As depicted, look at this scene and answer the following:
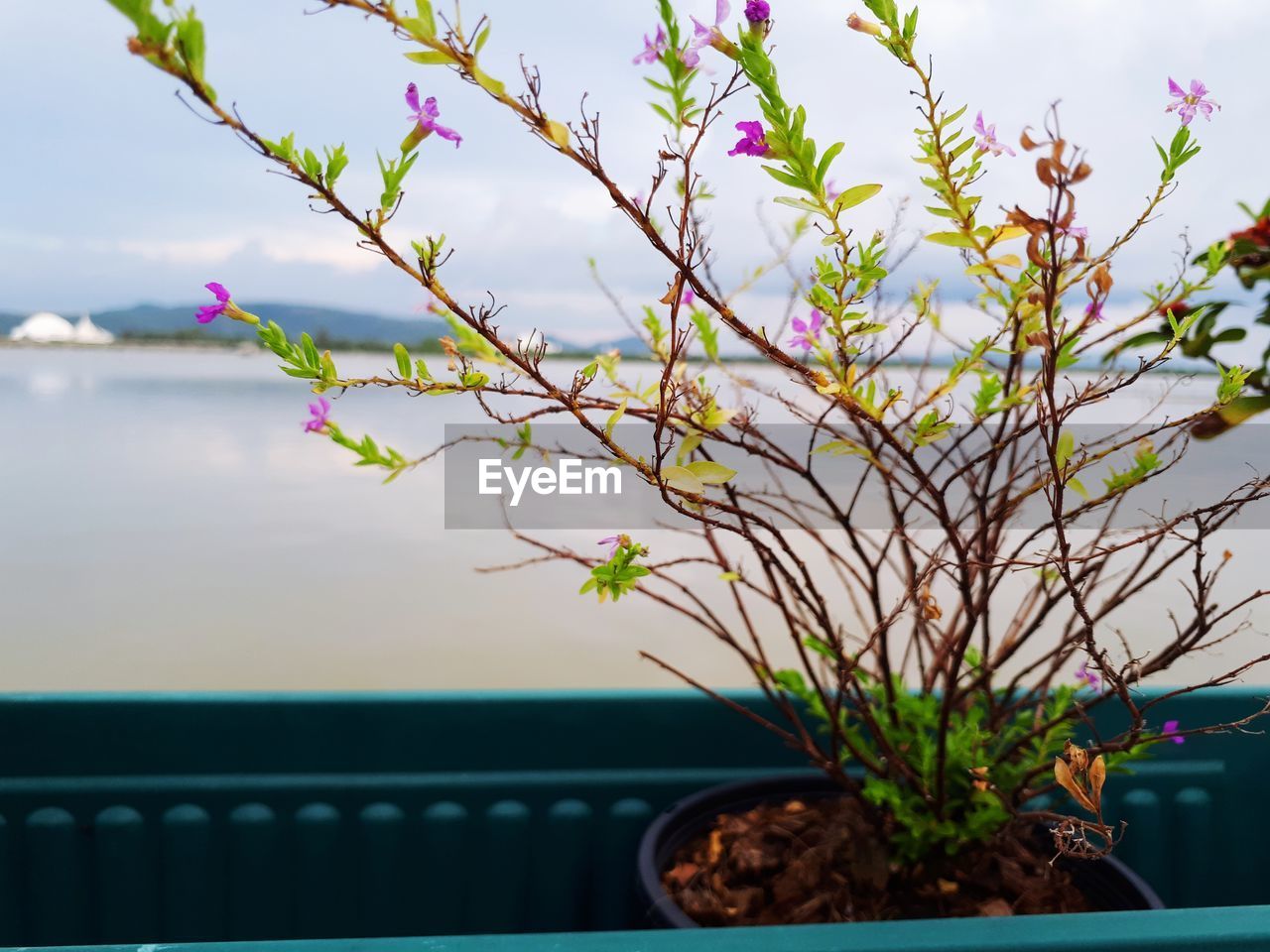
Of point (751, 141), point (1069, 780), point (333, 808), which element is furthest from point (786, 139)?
point (333, 808)

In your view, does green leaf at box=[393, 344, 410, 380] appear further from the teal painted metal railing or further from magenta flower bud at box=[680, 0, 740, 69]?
the teal painted metal railing

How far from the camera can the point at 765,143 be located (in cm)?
73

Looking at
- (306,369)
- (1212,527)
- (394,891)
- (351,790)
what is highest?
(306,369)

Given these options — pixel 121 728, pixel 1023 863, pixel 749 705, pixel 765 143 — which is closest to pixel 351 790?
pixel 121 728

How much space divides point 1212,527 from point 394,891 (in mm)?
973

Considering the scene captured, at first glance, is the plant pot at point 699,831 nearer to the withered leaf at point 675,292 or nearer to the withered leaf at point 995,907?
the withered leaf at point 995,907

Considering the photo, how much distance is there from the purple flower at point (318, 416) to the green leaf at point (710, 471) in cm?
41

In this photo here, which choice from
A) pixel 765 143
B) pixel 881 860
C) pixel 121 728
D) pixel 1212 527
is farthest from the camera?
pixel 121 728

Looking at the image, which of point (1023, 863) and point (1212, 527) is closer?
point (1212, 527)

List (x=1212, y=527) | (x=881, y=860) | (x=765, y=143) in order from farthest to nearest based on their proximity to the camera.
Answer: (x=881, y=860) → (x=1212, y=527) → (x=765, y=143)

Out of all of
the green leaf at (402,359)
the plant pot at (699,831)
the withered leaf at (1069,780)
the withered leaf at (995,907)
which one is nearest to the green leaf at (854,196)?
the green leaf at (402,359)

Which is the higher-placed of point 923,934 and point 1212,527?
point 1212,527

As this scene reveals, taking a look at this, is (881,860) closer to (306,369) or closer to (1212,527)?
(1212,527)

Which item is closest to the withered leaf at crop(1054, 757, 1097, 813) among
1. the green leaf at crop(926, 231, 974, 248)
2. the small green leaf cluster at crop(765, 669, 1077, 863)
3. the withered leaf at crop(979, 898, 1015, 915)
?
the small green leaf cluster at crop(765, 669, 1077, 863)
